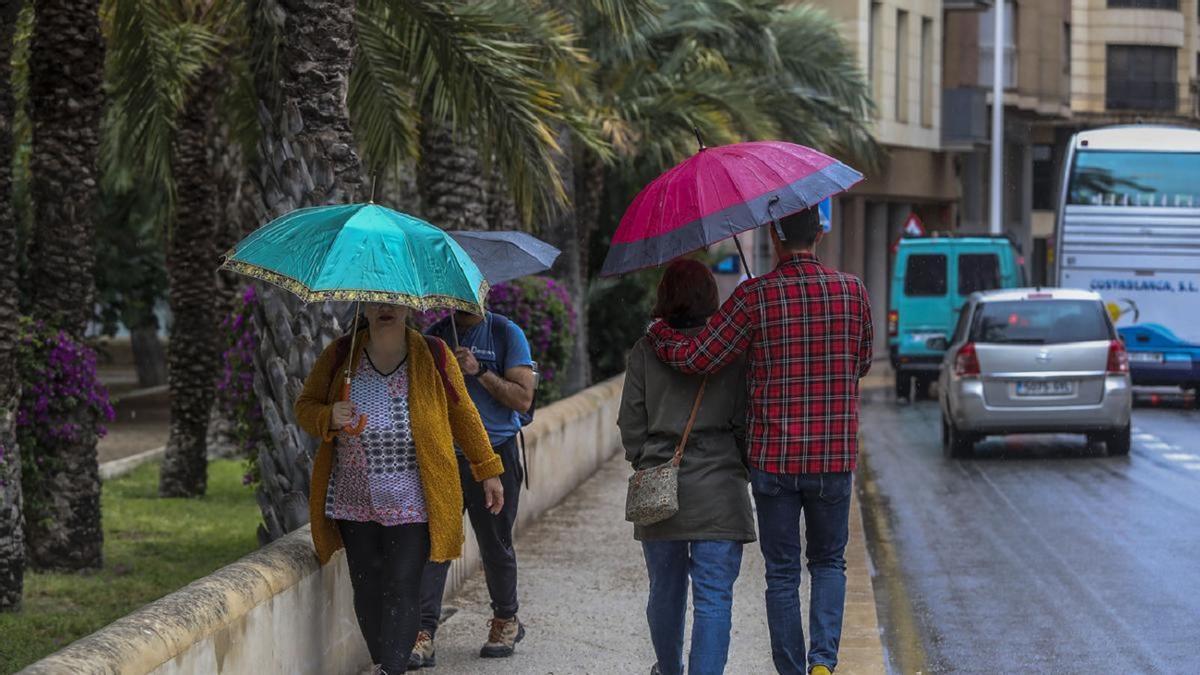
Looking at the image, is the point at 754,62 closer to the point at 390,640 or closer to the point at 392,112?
the point at 392,112

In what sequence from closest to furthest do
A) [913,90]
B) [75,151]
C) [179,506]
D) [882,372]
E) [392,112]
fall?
[75,151] → [392,112] → [179,506] → [882,372] → [913,90]

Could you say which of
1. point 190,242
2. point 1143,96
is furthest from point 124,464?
point 1143,96

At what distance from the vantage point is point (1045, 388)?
1756cm

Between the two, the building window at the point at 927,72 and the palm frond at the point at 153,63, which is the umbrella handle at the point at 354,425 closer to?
the palm frond at the point at 153,63

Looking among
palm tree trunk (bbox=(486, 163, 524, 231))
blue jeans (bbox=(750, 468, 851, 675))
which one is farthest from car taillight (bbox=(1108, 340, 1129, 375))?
blue jeans (bbox=(750, 468, 851, 675))

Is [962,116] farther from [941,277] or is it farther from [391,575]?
[391,575]

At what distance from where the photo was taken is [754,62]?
28203 millimetres

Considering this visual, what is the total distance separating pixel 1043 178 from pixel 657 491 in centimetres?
5514

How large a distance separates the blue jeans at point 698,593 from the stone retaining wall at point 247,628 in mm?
1282

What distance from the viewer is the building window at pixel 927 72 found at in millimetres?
47156

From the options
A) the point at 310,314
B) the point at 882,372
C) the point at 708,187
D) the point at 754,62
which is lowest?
the point at 882,372

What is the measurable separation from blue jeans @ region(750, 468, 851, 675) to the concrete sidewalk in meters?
1.11

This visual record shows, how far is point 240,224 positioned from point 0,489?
33.1 ft

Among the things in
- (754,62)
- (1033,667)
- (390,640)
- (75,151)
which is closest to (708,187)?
(390,640)
